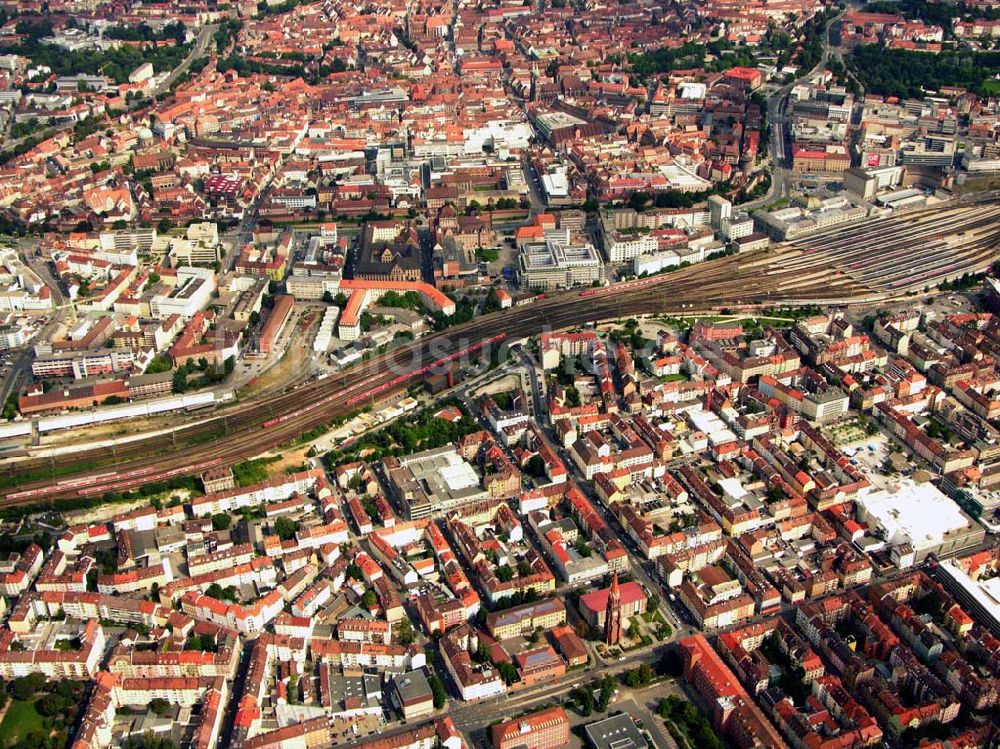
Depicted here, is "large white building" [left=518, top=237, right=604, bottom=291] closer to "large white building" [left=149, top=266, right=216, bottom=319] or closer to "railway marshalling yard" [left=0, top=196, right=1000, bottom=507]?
"railway marshalling yard" [left=0, top=196, right=1000, bottom=507]

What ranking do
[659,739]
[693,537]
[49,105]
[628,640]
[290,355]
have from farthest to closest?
[49,105]
[290,355]
[693,537]
[628,640]
[659,739]

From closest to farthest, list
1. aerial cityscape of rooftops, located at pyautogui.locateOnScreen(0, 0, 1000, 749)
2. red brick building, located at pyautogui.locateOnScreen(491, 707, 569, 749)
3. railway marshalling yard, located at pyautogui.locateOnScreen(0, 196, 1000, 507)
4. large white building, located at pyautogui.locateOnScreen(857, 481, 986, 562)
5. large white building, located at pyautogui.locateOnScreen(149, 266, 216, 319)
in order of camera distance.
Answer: red brick building, located at pyautogui.locateOnScreen(491, 707, 569, 749) → aerial cityscape of rooftops, located at pyautogui.locateOnScreen(0, 0, 1000, 749) → large white building, located at pyautogui.locateOnScreen(857, 481, 986, 562) → railway marshalling yard, located at pyautogui.locateOnScreen(0, 196, 1000, 507) → large white building, located at pyautogui.locateOnScreen(149, 266, 216, 319)

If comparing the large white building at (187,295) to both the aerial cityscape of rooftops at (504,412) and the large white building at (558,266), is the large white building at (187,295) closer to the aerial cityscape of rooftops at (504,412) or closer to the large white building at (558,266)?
the aerial cityscape of rooftops at (504,412)

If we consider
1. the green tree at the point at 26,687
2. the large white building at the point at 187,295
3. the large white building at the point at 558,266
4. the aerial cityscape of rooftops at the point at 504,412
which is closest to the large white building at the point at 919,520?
the aerial cityscape of rooftops at the point at 504,412

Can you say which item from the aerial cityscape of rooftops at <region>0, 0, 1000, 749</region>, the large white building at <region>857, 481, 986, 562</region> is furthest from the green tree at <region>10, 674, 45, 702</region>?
the large white building at <region>857, 481, 986, 562</region>

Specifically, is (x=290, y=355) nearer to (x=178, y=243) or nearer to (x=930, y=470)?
(x=178, y=243)

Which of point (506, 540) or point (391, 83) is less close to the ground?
point (391, 83)

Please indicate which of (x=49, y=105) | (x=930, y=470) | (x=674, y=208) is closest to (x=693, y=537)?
(x=930, y=470)
